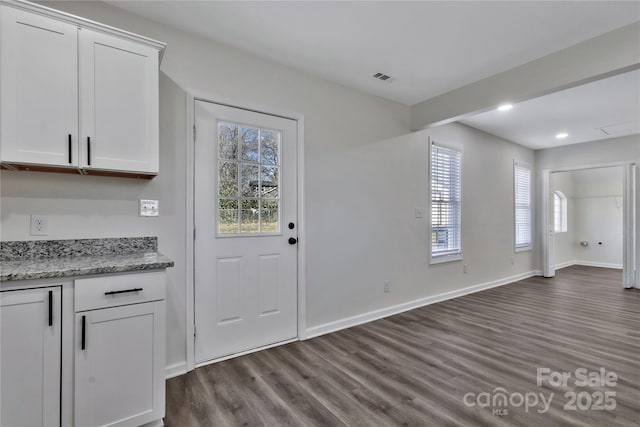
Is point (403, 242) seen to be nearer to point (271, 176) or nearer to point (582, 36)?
point (271, 176)

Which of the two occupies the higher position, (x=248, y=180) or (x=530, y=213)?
(x=248, y=180)

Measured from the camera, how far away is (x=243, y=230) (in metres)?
2.70

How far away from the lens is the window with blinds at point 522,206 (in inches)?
231

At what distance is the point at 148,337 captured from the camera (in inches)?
65.4

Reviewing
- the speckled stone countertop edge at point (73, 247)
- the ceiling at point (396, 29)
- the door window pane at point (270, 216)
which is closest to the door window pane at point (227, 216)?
the door window pane at point (270, 216)

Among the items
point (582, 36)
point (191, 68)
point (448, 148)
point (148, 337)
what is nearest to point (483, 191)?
point (448, 148)

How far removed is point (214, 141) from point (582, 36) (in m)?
3.10

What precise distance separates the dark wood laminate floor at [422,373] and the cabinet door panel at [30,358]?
641 mm

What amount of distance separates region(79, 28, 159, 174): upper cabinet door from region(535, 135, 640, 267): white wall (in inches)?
277

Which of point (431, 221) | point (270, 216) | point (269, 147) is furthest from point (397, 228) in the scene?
point (269, 147)

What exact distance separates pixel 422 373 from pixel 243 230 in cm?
184

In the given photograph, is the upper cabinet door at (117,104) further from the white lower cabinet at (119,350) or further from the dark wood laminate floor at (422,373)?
the dark wood laminate floor at (422,373)

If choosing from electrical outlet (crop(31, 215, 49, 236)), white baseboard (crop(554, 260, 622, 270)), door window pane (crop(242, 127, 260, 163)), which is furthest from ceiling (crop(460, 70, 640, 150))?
electrical outlet (crop(31, 215, 49, 236))

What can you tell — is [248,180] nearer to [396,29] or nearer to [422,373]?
[396,29]
